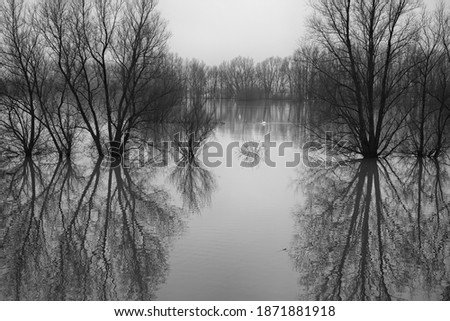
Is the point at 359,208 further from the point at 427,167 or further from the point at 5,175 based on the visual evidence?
the point at 5,175

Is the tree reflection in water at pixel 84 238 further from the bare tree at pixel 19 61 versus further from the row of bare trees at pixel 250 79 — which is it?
the row of bare trees at pixel 250 79

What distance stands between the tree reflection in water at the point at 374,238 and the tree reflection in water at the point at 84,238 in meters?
2.90

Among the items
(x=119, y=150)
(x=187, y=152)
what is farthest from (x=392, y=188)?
(x=119, y=150)

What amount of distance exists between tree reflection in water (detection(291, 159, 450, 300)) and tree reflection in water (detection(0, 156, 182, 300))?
2.90 meters

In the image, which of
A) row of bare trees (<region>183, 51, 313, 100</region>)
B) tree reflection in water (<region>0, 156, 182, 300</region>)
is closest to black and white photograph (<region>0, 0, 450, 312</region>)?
tree reflection in water (<region>0, 156, 182, 300</region>)

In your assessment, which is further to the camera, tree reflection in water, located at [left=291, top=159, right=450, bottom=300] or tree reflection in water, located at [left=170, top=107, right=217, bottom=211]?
tree reflection in water, located at [left=170, top=107, right=217, bottom=211]

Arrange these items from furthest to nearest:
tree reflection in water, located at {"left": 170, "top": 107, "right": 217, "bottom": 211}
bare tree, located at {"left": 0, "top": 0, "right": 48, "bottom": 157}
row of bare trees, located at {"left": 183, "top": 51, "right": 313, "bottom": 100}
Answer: row of bare trees, located at {"left": 183, "top": 51, "right": 313, "bottom": 100}, bare tree, located at {"left": 0, "top": 0, "right": 48, "bottom": 157}, tree reflection in water, located at {"left": 170, "top": 107, "right": 217, "bottom": 211}

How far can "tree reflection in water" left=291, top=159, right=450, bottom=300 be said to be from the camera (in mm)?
7324

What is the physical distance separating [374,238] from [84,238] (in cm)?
623

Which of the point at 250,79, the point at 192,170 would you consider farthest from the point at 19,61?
the point at 250,79

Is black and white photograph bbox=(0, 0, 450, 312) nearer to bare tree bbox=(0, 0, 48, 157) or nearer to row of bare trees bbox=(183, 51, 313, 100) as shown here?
bare tree bbox=(0, 0, 48, 157)

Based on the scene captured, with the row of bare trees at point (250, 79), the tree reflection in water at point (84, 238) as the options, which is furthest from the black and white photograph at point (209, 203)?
the row of bare trees at point (250, 79)

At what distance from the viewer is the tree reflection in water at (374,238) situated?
732 centimetres

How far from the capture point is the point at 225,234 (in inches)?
409
